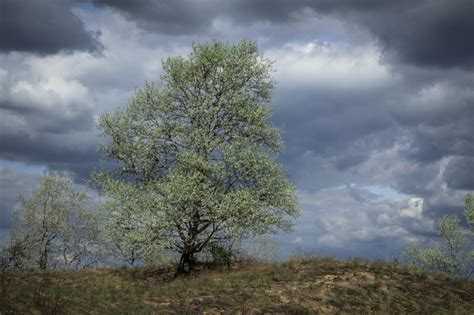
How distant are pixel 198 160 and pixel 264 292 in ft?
42.1

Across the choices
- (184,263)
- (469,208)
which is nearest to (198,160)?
(184,263)

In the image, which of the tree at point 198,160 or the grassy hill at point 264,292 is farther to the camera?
the tree at point 198,160

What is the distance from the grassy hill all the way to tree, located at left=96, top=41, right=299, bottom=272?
3.80 meters

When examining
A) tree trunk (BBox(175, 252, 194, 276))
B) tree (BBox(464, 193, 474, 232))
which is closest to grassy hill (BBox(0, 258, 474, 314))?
tree trunk (BBox(175, 252, 194, 276))

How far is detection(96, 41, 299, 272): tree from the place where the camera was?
1598 inches

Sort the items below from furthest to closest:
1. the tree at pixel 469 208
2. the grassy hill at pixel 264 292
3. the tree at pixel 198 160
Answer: the tree at pixel 469 208
the tree at pixel 198 160
the grassy hill at pixel 264 292

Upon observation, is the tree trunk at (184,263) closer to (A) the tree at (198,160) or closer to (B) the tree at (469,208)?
(A) the tree at (198,160)

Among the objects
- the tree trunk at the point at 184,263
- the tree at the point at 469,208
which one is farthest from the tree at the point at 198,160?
the tree at the point at 469,208

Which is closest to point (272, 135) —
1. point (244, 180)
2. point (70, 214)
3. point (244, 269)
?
point (244, 180)

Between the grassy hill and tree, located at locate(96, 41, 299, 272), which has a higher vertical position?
tree, located at locate(96, 41, 299, 272)

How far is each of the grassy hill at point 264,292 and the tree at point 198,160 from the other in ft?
12.5

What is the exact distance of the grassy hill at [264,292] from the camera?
82.3 ft

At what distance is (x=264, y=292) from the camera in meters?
31.7

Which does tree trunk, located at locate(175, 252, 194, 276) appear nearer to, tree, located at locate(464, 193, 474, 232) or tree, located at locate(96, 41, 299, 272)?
tree, located at locate(96, 41, 299, 272)
